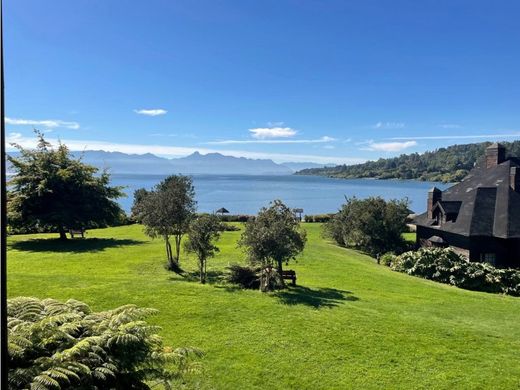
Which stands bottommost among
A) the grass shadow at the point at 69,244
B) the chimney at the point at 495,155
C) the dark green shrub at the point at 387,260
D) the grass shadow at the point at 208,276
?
the dark green shrub at the point at 387,260

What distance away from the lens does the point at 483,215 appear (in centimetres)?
3042

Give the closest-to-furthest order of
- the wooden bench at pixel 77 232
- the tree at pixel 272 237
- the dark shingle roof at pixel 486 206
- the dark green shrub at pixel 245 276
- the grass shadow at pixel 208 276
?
1. the tree at pixel 272 237
2. the dark green shrub at pixel 245 276
3. the grass shadow at pixel 208 276
4. the dark shingle roof at pixel 486 206
5. the wooden bench at pixel 77 232

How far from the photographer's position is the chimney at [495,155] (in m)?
35.8

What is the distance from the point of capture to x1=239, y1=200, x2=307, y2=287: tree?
17562mm

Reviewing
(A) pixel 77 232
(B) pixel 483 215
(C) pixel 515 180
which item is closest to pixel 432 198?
(B) pixel 483 215

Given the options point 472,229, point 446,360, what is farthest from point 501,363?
point 472,229

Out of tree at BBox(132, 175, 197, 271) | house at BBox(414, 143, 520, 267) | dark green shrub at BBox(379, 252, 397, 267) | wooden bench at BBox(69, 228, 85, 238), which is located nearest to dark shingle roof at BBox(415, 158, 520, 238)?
house at BBox(414, 143, 520, 267)

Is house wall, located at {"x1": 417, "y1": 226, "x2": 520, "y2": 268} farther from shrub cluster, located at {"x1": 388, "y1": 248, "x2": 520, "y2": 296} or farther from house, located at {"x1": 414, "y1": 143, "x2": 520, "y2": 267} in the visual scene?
shrub cluster, located at {"x1": 388, "y1": 248, "x2": 520, "y2": 296}

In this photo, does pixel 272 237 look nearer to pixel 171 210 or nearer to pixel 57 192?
pixel 171 210

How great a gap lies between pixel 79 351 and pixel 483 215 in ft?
105

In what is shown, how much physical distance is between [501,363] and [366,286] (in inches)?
410

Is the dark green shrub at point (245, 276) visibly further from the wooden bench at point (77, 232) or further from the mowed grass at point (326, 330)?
the wooden bench at point (77, 232)

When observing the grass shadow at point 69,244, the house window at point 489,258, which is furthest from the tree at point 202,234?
the house window at point 489,258

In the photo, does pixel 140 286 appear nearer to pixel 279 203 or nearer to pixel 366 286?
pixel 279 203
